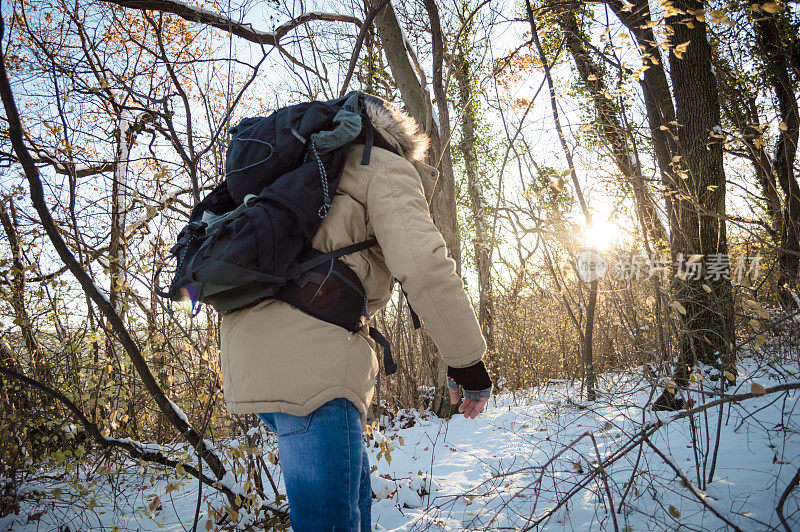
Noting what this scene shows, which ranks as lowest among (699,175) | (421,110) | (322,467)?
(322,467)

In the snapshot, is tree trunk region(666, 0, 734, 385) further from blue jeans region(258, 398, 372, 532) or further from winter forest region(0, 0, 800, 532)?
blue jeans region(258, 398, 372, 532)

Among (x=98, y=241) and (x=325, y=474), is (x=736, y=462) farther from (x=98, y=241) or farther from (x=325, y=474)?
(x=98, y=241)

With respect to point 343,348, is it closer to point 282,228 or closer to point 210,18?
point 282,228

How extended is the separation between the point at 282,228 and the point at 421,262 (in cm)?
38

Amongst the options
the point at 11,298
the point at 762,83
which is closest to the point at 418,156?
the point at 11,298

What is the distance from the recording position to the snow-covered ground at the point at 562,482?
6.05ft

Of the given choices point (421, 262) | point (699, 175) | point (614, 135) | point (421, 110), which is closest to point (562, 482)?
point (421, 262)

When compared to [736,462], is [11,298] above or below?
above

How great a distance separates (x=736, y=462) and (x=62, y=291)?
4958 millimetres

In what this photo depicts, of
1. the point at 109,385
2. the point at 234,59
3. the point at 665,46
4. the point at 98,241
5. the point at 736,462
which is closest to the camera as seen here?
the point at 736,462

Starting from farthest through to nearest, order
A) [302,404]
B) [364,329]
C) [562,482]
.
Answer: [562,482] < [364,329] < [302,404]

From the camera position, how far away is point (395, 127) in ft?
4.67

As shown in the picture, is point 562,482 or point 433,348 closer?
point 562,482

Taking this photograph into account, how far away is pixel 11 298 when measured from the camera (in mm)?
3260
